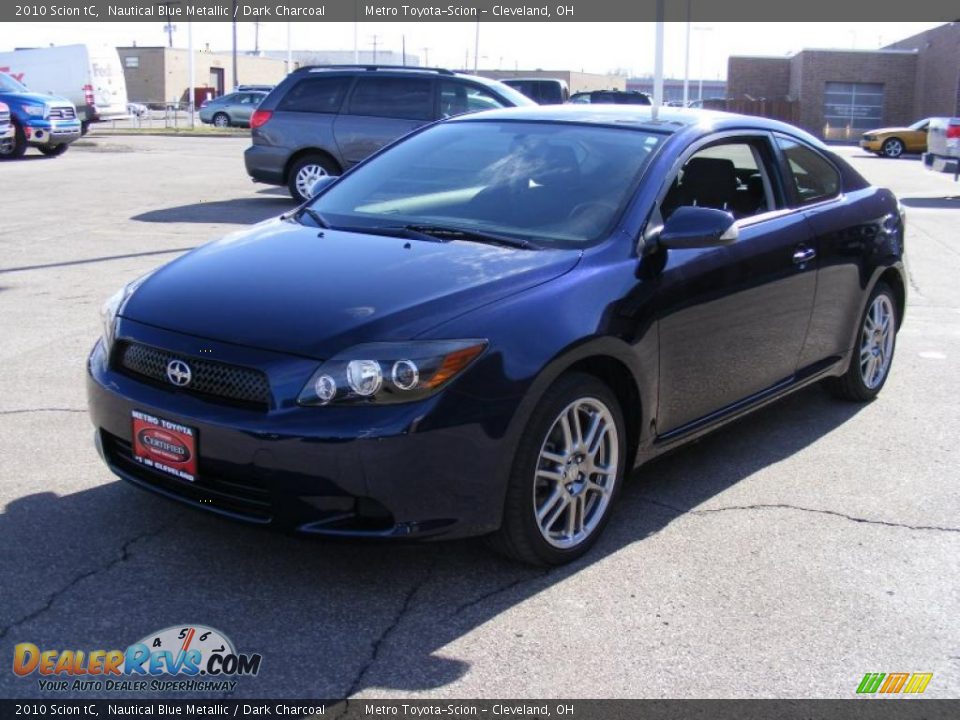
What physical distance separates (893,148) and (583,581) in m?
35.3

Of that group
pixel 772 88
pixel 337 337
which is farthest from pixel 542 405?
pixel 772 88

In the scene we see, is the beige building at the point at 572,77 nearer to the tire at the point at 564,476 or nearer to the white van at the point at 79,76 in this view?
the white van at the point at 79,76

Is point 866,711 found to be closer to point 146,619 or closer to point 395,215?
point 146,619

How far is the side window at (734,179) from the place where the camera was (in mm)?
5004

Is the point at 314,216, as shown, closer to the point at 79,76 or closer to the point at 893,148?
the point at 79,76

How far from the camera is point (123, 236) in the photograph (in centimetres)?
1166

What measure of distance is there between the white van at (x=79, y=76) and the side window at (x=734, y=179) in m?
31.1

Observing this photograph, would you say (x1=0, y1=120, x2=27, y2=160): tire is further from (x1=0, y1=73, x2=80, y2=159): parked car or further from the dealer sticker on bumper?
the dealer sticker on bumper

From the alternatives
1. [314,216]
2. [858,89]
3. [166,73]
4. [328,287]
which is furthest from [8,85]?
[166,73]

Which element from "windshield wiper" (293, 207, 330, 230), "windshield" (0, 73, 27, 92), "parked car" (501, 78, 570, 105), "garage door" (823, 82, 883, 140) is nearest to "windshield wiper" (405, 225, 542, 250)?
"windshield wiper" (293, 207, 330, 230)

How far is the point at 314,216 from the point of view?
16.2 feet

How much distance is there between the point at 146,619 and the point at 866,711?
2.22m

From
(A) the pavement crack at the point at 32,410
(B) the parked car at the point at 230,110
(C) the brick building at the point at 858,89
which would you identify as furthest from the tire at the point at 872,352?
(C) the brick building at the point at 858,89

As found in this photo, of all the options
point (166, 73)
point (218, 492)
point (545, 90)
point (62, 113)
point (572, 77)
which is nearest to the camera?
point (218, 492)
